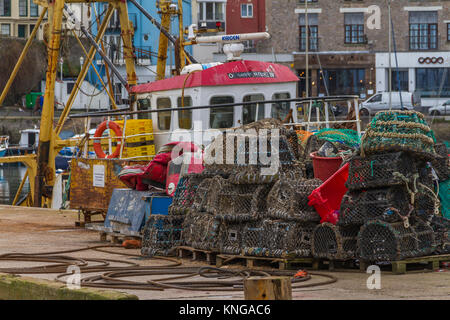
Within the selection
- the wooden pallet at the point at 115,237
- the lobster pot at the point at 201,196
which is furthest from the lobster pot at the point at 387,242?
the wooden pallet at the point at 115,237

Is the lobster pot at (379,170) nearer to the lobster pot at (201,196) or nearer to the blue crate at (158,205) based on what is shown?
the lobster pot at (201,196)

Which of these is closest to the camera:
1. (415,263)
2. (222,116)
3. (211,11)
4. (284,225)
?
(284,225)

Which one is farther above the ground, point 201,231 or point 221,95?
point 221,95

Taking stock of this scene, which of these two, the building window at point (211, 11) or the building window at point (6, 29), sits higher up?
the building window at point (6, 29)

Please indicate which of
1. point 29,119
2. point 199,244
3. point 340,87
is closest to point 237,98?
point 199,244

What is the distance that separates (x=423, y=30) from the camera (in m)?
53.6

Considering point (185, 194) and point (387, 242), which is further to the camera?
point (185, 194)

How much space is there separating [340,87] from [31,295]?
4657 centimetres

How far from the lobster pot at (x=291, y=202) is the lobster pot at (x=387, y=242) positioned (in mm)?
779

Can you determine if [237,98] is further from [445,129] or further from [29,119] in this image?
[29,119]

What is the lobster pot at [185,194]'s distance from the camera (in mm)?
11094

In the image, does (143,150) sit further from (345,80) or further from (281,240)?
(345,80)

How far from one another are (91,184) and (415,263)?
23.9 ft

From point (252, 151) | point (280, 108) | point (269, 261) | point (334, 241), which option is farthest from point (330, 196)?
point (280, 108)
